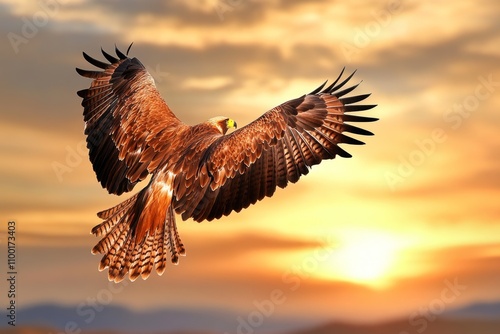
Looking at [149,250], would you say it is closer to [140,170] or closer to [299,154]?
[140,170]

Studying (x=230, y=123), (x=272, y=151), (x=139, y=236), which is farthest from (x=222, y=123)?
(x=139, y=236)

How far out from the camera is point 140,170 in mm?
11750

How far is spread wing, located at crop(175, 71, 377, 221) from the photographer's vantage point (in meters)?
11.1

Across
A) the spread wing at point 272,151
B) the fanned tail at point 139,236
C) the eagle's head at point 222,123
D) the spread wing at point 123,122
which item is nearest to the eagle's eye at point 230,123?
the eagle's head at point 222,123

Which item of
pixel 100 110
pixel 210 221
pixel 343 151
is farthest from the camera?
pixel 100 110

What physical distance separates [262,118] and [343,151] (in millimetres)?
1217

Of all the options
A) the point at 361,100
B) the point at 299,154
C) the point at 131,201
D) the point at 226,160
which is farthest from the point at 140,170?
the point at 361,100

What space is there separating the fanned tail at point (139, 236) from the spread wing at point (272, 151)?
42cm

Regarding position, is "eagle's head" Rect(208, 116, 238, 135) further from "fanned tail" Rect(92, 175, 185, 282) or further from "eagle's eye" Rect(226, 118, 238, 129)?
"fanned tail" Rect(92, 175, 185, 282)

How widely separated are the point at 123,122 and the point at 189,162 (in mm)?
1672

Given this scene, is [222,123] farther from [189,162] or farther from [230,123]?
[189,162]

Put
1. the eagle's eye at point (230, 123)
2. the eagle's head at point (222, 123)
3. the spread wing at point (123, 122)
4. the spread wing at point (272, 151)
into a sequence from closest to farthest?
the spread wing at point (272, 151) < the spread wing at point (123, 122) < the eagle's head at point (222, 123) < the eagle's eye at point (230, 123)

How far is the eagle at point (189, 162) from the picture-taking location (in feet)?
36.6

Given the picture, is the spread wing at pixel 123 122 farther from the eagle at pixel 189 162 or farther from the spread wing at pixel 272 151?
the spread wing at pixel 272 151
